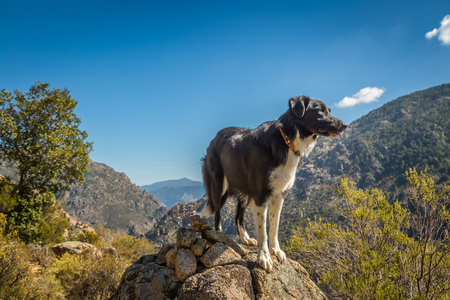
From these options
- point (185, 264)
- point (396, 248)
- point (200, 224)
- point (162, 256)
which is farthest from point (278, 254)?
point (396, 248)

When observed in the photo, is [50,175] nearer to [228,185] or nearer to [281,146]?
[228,185]

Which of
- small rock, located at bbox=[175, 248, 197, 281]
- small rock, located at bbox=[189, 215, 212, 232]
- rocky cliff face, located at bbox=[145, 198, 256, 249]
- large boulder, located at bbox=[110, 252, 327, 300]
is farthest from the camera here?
rocky cliff face, located at bbox=[145, 198, 256, 249]

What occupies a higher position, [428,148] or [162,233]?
[428,148]

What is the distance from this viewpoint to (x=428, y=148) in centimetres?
10600

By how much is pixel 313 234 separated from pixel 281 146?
766 cm

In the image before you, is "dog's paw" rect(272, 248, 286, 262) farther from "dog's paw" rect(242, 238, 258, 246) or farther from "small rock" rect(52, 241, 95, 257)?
"small rock" rect(52, 241, 95, 257)

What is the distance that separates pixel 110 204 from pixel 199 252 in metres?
177

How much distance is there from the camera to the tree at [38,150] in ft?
51.8

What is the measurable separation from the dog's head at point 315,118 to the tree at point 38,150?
16.4 metres

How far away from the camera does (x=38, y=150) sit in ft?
52.2

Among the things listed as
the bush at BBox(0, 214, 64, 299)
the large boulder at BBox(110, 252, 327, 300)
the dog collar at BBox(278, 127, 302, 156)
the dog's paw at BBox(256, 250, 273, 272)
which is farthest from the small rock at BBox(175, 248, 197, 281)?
the bush at BBox(0, 214, 64, 299)

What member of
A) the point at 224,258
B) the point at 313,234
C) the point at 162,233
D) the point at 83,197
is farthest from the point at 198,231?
the point at 83,197

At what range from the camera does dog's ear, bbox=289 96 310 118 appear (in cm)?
381

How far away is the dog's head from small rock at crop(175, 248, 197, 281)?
2714mm
